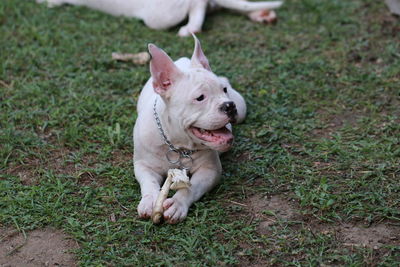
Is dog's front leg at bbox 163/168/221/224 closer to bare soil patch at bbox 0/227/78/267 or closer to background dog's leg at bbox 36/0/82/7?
bare soil patch at bbox 0/227/78/267

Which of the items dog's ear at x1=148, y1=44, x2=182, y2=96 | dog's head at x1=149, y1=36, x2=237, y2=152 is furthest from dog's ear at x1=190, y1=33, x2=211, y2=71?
dog's ear at x1=148, y1=44, x2=182, y2=96

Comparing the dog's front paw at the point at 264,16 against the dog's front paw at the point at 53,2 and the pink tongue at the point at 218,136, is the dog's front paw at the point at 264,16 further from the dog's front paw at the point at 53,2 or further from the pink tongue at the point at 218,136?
the pink tongue at the point at 218,136

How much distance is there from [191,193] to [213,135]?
1.54ft

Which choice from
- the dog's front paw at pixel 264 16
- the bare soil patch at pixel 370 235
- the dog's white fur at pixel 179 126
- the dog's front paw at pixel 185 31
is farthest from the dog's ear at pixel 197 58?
the dog's front paw at pixel 264 16

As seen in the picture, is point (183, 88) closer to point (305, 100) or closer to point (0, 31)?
point (305, 100)

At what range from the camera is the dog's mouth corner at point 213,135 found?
437cm

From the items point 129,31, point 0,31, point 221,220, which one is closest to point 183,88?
point 221,220

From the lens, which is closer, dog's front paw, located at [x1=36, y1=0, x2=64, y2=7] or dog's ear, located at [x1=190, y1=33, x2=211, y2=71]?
dog's ear, located at [x1=190, y1=33, x2=211, y2=71]

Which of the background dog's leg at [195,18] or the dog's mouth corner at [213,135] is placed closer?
the dog's mouth corner at [213,135]

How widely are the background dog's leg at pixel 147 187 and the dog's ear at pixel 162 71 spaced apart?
→ 2.22 feet

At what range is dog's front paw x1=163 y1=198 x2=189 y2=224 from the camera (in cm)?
432

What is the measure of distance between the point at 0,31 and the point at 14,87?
1.57 metres

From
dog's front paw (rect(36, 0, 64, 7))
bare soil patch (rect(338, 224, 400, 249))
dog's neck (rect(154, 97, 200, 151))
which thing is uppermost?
dog's neck (rect(154, 97, 200, 151))

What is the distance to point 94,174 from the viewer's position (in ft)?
16.9
